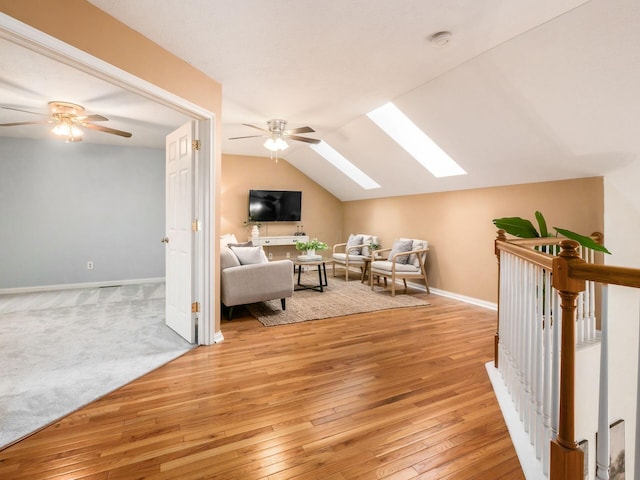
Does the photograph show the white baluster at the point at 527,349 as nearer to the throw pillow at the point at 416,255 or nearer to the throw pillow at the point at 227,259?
the throw pillow at the point at 227,259

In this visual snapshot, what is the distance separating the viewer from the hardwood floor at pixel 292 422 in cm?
153

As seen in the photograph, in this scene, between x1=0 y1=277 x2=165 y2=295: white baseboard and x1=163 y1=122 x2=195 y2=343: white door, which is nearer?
x1=163 y1=122 x2=195 y2=343: white door

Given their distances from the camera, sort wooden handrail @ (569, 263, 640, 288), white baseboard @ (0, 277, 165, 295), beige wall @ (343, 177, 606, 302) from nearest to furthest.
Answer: wooden handrail @ (569, 263, 640, 288)
beige wall @ (343, 177, 606, 302)
white baseboard @ (0, 277, 165, 295)

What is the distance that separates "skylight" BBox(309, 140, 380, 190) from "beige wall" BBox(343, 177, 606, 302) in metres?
0.51

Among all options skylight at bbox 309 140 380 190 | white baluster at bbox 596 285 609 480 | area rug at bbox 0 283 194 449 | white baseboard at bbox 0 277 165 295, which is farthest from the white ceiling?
white baseboard at bbox 0 277 165 295

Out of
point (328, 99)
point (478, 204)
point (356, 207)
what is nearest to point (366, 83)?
point (328, 99)

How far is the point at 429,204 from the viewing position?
547 centimetres

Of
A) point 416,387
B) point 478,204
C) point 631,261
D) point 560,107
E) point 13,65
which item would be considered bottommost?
point 416,387

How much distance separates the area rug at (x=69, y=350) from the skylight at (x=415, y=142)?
3757 mm

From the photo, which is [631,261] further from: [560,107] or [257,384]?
[257,384]

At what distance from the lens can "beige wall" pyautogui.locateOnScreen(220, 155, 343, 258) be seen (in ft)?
23.1

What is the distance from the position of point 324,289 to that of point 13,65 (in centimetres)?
456

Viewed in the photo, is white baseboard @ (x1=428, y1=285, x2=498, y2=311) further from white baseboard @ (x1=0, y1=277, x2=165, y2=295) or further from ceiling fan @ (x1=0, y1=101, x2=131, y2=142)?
white baseboard @ (x1=0, y1=277, x2=165, y2=295)

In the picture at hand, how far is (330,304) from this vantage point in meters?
4.58
